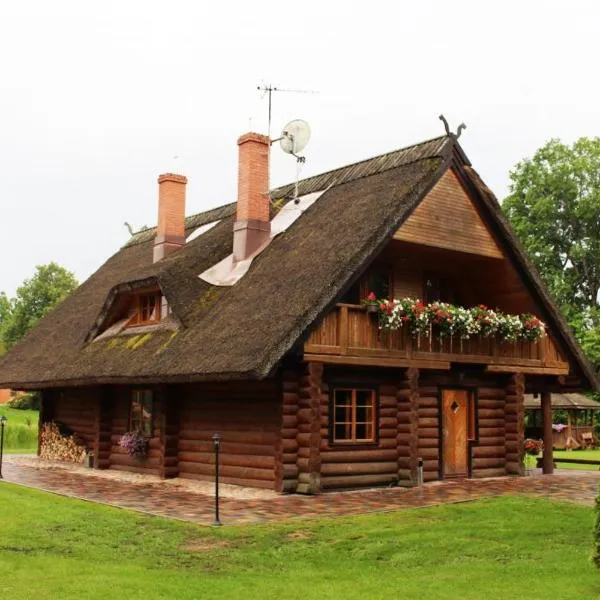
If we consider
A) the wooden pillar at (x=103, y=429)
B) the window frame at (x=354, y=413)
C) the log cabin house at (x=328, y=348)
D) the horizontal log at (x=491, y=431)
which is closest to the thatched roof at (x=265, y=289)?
the log cabin house at (x=328, y=348)

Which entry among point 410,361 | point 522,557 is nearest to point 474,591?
point 522,557

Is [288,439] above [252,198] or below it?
below

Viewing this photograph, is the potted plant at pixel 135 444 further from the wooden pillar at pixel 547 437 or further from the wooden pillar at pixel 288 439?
the wooden pillar at pixel 547 437

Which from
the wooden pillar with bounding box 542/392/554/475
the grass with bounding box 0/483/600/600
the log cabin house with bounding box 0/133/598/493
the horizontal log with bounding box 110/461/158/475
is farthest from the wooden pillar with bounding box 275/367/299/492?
the wooden pillar with bounding box 542/392/554/475

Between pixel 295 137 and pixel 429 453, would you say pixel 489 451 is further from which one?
pixel 295 137

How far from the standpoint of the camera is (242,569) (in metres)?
9.38

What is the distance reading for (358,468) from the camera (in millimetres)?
17391

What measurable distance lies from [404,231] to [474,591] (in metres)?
10.3

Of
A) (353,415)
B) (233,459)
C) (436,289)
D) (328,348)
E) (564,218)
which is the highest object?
(564,218)

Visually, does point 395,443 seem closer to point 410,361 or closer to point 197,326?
point 410,361

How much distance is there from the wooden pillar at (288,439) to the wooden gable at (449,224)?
3.82 meters

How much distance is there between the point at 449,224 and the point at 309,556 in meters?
10.3

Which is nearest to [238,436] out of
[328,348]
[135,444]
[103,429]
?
[328,348]

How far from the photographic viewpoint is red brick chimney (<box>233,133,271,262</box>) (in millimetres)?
21109
